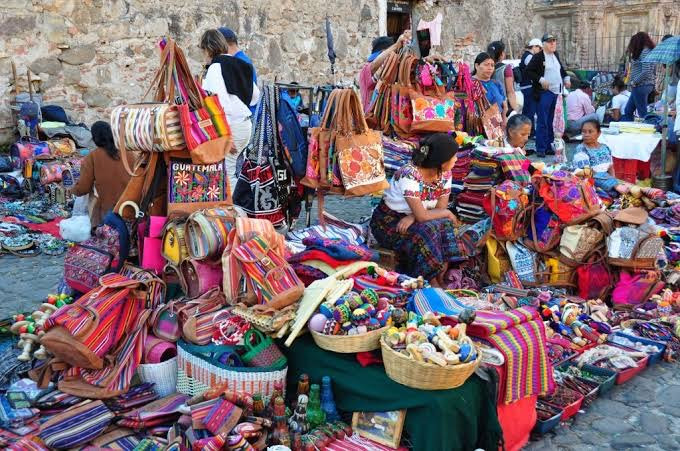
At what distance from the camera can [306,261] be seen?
4.46m

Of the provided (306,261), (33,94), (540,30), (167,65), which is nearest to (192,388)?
(306,261)

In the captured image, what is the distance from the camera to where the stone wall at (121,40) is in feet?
32.1

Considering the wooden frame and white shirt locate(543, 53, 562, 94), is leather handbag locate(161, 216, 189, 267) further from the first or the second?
white shirt locate(543, 53, 562, 94)

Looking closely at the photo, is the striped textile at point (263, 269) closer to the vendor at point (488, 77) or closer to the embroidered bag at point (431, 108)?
the embroidered bag at point (431, 108)

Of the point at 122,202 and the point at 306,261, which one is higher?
the point at 122,202

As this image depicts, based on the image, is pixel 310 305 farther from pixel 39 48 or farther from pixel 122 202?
pixel 39 48

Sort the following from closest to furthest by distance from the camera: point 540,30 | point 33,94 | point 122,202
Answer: point 122,202 < point 33,94 < point 540,30

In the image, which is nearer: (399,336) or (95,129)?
(399,336)

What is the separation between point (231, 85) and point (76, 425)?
3745 mm

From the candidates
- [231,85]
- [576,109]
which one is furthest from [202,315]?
[576,109]

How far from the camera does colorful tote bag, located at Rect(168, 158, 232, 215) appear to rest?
4.48 meters

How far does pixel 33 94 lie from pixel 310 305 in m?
7.55

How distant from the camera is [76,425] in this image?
11.3 ft

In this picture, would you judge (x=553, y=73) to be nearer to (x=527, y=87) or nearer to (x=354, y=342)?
(x=527, y=87)
